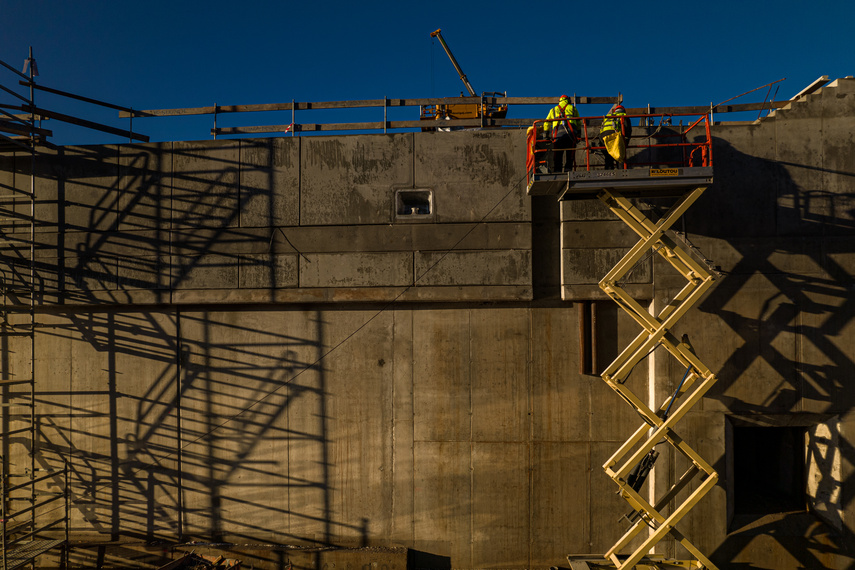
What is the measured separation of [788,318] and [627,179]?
446 centimetres

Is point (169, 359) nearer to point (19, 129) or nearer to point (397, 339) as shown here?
point (397, 339)

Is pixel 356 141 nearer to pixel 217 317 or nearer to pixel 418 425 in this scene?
pixel 217 317

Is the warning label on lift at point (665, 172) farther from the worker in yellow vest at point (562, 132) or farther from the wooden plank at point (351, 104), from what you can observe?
the wooden plank at point (351, 104)

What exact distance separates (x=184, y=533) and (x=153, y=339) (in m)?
4.18

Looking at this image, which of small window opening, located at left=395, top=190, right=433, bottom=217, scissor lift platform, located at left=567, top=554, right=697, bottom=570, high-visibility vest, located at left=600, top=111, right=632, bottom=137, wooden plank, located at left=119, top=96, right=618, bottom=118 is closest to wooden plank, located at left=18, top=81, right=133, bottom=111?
wooden plank, located at left=119, top=96, right=618, bottom=118

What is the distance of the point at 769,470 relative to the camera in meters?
8.55

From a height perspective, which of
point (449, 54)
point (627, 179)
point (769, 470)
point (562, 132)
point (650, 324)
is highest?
point (449, 54)

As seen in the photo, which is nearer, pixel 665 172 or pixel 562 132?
pixel 665 172

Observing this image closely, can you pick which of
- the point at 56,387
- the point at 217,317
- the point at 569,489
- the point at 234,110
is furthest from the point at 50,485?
the point at 569,489

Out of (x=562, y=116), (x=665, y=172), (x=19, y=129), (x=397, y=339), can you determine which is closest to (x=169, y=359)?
(x=397, y=339)

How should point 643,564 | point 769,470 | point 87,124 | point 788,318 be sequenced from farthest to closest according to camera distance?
1. point 769,470
2. point 87,124
3. point 788,318
4. point 643,564

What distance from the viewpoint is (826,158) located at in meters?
7.43

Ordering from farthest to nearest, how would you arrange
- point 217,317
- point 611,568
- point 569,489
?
point 217,317, point 569,489, point 611,568

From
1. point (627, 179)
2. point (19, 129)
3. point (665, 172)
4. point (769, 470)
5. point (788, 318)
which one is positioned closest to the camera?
point (665, 172)
